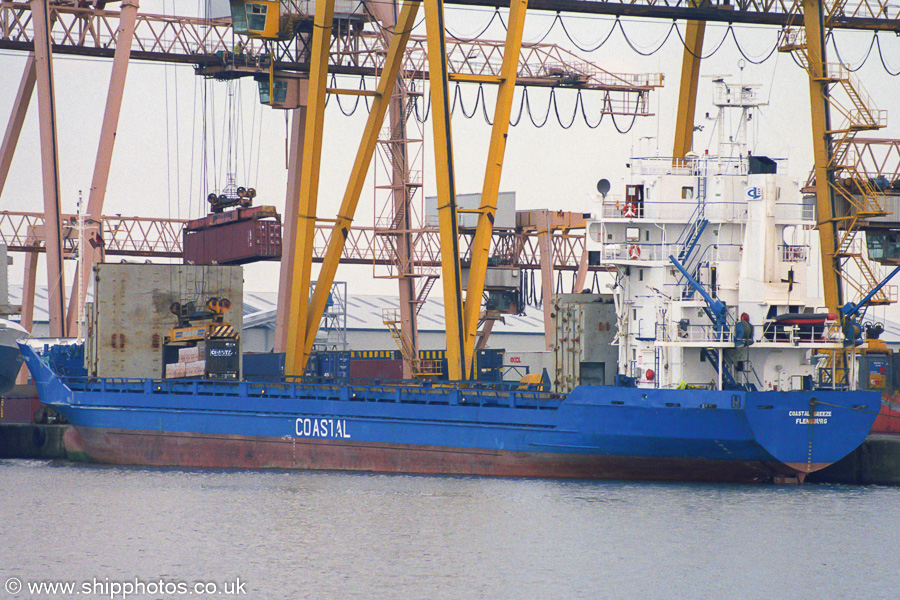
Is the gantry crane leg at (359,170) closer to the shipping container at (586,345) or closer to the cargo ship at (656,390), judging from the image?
the cargo ship at (656,390)

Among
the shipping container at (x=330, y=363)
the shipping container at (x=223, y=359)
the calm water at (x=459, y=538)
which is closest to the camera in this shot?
the calm water at (x=459, y=538)

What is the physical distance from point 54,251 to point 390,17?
14.6 m

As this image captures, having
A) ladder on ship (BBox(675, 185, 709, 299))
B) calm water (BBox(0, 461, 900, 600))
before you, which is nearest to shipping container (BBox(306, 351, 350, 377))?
calm water (BBox(0, 461, 900, 600))

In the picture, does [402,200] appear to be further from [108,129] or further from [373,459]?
[373,459]

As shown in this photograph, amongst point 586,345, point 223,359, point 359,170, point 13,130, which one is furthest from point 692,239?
point 13,130

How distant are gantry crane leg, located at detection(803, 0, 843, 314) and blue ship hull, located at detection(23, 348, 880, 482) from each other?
6.33 m

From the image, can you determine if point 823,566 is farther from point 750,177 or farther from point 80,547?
point 80,547

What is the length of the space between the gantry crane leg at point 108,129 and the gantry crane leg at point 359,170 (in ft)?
28.5

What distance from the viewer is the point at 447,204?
34.5m

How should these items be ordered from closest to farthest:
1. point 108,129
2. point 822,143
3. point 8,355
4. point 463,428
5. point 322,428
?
point 463,428 → point 322,428 → point 822,143 → point 8,355 → point 108,129

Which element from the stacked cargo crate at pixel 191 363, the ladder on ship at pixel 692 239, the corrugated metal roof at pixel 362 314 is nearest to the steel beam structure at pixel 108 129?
the stacked cargo crate at pixel 191 363

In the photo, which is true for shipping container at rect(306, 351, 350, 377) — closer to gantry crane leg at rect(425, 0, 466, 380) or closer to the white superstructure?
gantry crane leg at rect(425, 0, 466, 380)

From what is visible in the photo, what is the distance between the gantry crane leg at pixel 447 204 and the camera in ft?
112

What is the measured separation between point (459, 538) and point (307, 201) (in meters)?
16.0
